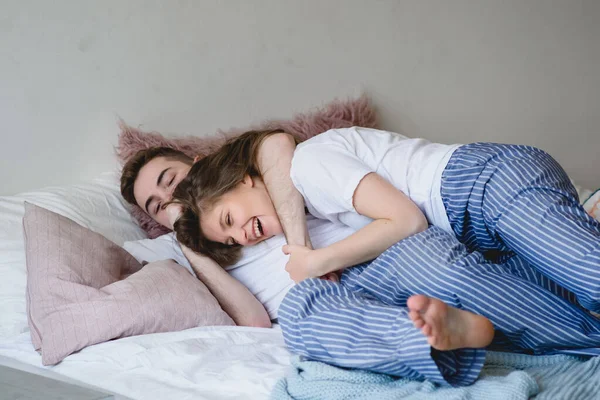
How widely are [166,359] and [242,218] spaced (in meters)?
0.38

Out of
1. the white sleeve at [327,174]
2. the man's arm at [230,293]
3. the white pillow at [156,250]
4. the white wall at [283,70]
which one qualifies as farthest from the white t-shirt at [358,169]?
the white wall at [283,70]

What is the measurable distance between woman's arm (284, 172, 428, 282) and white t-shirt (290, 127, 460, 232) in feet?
0.10

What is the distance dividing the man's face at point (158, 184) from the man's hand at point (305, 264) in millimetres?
449

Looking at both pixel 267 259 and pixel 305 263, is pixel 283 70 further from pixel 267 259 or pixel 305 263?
pixel 305 263

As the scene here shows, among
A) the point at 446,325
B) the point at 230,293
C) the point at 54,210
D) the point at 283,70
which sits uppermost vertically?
the point at 283,70

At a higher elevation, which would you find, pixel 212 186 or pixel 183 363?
pixel 212 186

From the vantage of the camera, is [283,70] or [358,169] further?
[283,70]

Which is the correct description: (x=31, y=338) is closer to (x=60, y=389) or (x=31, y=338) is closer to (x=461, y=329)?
(x=60, y=389)

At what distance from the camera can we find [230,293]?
64.3 inches

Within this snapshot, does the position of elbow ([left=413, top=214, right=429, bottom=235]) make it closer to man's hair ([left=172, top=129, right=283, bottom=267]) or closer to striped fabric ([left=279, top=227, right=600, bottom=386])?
striped fabric ([left=279, top=227, right=600, bottom=386])

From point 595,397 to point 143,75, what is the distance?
1.51m

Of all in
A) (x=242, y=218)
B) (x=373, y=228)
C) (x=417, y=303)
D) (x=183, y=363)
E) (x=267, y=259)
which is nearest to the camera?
(x=417, y=303)

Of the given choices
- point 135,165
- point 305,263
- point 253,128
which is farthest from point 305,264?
point 253,128

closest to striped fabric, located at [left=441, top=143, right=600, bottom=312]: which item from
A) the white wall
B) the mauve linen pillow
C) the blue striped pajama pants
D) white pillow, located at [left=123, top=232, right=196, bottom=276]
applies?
the blue striped pajama pants
